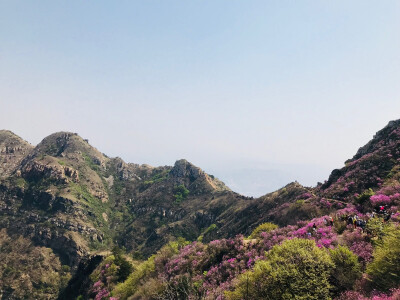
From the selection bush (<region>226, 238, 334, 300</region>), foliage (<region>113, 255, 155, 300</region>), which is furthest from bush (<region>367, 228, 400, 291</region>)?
foliage (<region>113, 255, 155, 300</region>)

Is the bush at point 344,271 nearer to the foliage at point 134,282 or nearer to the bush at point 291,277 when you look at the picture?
the bush at point 291,277

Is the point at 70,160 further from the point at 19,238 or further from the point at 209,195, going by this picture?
the point at 209,195

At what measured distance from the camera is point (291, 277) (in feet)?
47.1

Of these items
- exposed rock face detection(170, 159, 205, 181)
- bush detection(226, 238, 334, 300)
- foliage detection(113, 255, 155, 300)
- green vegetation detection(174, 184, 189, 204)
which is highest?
exposed rock face detection(170, 159, 205, 181)

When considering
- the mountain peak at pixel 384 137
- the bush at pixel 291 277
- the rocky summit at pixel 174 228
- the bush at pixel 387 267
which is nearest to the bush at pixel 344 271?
the rocky summit at pixel 174 228

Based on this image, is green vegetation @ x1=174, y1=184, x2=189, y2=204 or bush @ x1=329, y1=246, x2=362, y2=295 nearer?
bush @ x1=329, y1=246, x2=362, y2=295

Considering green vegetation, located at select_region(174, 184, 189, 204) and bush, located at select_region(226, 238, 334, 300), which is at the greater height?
green vegetation, located at select_region(174, 184, 189, 204)

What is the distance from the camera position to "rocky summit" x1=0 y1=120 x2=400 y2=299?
2112 centimetres

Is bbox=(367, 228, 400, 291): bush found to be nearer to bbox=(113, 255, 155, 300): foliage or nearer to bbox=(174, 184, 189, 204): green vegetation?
bbox=(113, 255, 155, 300): foliage

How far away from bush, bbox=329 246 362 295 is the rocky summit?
106 mm

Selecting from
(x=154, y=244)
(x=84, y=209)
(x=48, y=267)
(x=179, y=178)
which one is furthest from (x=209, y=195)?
(x=48, y=267)

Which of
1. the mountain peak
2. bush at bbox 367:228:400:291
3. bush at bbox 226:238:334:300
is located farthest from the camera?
the mountain peak

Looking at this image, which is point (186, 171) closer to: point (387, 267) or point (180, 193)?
point (180, 193)

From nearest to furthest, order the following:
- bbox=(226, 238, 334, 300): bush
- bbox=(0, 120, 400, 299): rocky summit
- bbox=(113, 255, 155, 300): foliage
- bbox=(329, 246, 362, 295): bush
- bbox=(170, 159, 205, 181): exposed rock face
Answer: bbox=(226, 238, 334, 300): bush
bbox=(329, 246, 362, 295): bush
bbox=(0, 120, 400, 299): rocky summit
bbox=(113, 255, 155, 300): foliage
bbox=(170, 159, 205, 181): exposed rock face
